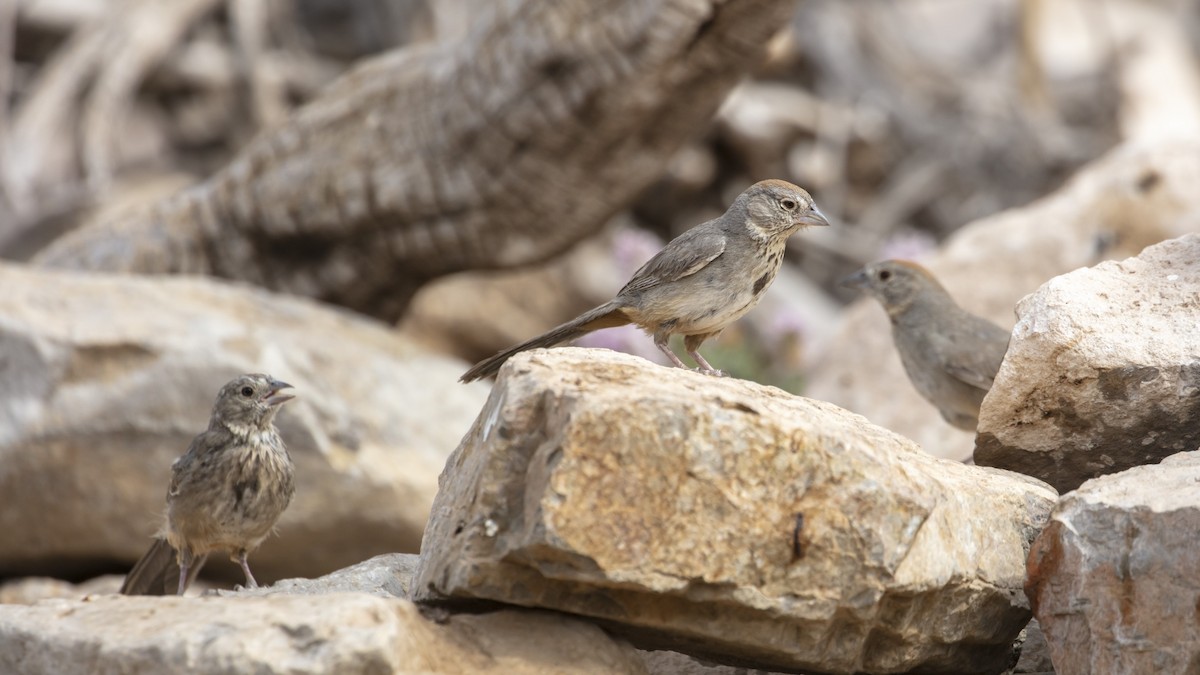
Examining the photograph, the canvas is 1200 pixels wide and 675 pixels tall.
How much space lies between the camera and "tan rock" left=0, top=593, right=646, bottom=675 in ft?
10.5

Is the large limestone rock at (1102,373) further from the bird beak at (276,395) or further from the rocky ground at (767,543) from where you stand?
the bird beak at (276,395)

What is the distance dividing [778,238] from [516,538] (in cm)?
231

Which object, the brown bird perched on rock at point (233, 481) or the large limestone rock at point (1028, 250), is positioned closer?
the brown bird perched on rock at point (233, 481)

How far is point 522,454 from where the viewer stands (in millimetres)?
3609

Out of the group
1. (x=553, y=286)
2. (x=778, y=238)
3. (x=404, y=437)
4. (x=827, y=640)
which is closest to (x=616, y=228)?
(x=553, y=286)

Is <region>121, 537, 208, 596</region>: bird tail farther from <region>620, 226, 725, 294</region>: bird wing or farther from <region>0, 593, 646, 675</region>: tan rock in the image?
<region>620, 226, 725, 294</region>: bird wing

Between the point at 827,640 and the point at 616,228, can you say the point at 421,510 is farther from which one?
the point at 616,228

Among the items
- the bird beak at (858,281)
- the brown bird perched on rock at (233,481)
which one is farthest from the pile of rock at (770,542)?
the bird beak at (858,281)

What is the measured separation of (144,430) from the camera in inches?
265

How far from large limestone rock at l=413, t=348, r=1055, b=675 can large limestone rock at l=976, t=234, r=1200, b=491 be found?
2.01 feet

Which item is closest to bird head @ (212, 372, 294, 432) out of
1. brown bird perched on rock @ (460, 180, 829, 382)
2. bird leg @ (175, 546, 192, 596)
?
bird leg @ (175, 546, 192, 596)

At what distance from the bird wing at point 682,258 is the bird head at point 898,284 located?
1.80m

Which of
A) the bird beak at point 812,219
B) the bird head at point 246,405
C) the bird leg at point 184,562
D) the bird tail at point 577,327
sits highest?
the bird beak at point 812,219

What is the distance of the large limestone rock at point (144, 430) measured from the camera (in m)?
6.70
